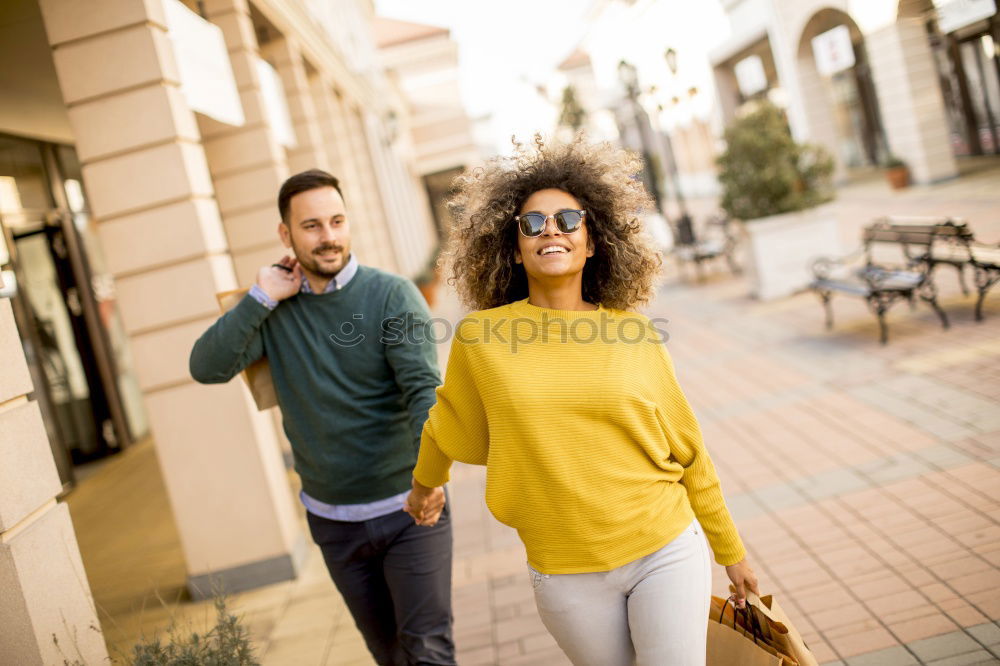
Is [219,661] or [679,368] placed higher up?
[219,661]

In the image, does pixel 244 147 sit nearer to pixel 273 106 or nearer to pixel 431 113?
pixel 273 106

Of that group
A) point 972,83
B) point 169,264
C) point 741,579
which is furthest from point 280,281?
point 972,83

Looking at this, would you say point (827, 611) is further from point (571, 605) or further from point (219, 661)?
point (219, 661)

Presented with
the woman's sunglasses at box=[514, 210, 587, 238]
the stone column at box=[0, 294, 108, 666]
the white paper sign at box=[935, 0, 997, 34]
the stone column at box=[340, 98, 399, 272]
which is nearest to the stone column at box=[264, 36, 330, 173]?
the stone column at box=[340, 98, 399, 272]

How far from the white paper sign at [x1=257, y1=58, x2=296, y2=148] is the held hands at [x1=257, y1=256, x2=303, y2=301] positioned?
4253 mm

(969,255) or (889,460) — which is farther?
(969,255)

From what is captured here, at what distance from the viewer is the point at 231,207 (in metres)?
6.94

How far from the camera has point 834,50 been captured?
2141cm

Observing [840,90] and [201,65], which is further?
[840,90]

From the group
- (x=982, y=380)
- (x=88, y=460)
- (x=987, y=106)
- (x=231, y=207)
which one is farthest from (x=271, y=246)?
(x=987, y=106)

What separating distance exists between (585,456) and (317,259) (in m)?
1.24

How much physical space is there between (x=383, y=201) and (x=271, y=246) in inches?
334

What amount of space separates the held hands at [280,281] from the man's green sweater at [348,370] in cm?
6

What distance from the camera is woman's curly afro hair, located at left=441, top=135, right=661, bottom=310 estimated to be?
2465 mm
